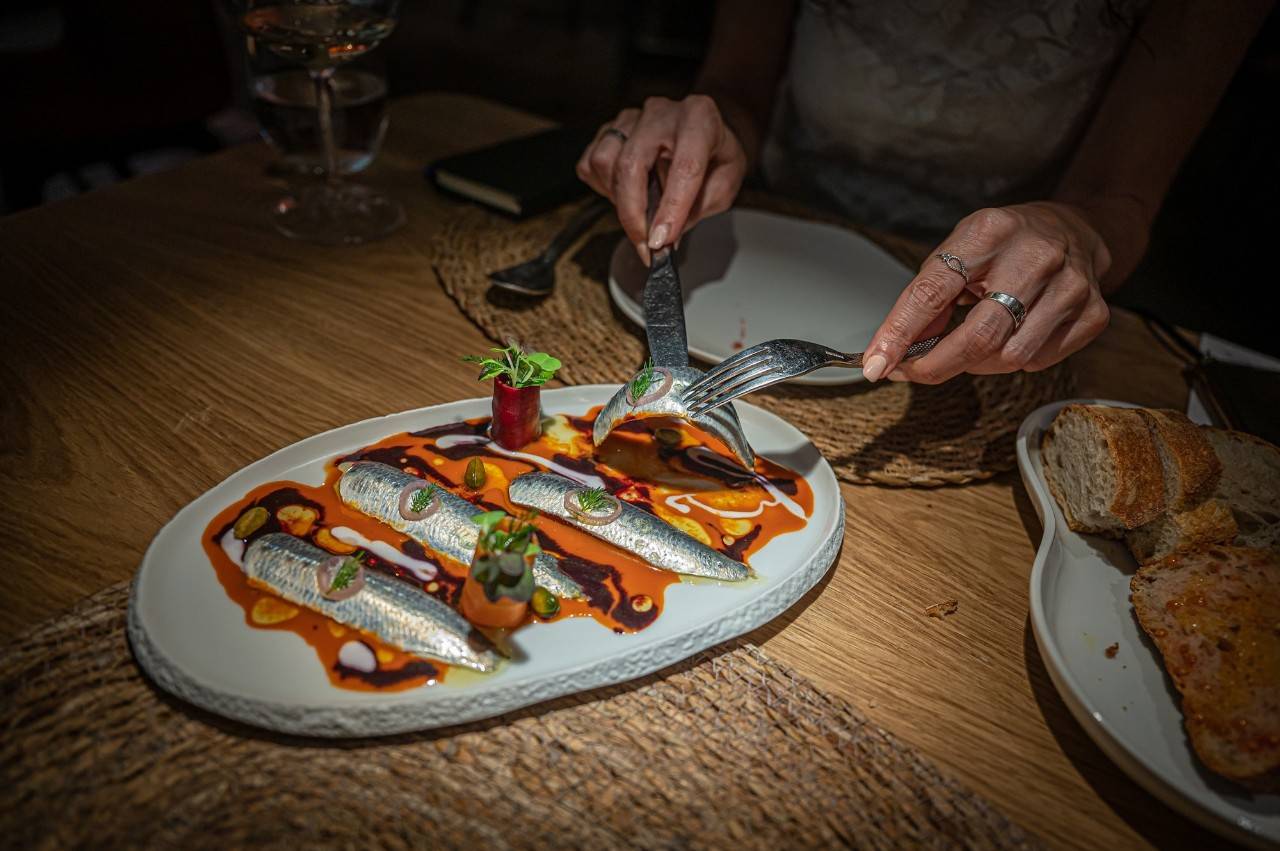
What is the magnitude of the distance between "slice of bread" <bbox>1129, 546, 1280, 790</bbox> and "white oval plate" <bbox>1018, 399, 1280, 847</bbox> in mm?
23

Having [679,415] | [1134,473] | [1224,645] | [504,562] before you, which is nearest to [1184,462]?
[1134,473]

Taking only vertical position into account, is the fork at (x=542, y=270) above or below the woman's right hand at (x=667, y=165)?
below

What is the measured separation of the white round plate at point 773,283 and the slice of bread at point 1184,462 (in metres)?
0.40

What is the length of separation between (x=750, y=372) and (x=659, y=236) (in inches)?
12.7

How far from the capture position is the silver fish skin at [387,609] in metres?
0.76

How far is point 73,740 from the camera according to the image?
0.70m

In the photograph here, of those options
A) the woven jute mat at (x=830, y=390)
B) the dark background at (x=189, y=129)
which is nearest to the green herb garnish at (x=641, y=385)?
the woven jute mat at (x=830, y=390)

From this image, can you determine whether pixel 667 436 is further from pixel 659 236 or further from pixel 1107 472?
pixel 1107 472

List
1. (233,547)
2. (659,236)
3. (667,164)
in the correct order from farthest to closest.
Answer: (667,164) → (659,236) → (233,547)

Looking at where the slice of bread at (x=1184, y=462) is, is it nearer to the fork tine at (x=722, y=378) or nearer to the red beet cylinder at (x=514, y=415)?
the fork tine at (x=722, y=378)

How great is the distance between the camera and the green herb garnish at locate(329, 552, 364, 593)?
0.78 meters

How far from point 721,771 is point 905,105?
4.47 ft

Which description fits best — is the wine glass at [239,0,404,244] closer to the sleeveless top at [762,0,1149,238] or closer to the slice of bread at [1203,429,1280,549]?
the sleeveless top at [762,0,1149,238]

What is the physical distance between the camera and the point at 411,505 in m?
0.88
